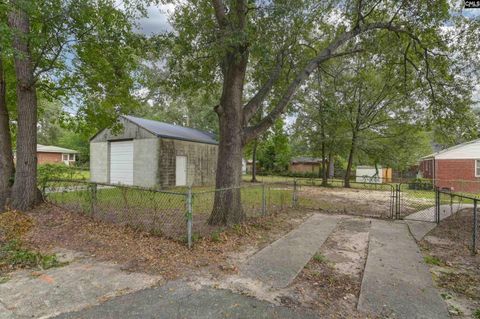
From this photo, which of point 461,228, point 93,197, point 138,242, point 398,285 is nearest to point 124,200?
point 93,197

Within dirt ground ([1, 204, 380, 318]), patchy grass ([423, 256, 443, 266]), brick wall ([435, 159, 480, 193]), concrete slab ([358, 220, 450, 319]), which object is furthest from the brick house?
dirt ground ([1, 204, 380, 318])

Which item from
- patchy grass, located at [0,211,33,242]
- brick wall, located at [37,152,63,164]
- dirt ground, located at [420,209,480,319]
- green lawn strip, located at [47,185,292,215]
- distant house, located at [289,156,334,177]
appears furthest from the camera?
distant house, located at [289,156,334,177]

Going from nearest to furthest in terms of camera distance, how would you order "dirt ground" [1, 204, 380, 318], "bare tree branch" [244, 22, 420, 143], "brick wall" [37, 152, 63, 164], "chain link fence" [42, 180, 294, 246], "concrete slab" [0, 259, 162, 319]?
"concrete slab" [0, 259, 162, 319], "dirt ground" [1, 204, 380, 318], "chain link fence" [42, 180, 294, 246], "bare tree branch" [244, 22, 420, 143], "brick wall" [37, 152, 63, 164]

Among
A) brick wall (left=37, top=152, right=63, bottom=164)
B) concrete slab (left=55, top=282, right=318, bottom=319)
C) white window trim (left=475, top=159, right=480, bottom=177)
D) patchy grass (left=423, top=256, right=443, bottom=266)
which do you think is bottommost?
patchy grass (left=423, top=256, right=443, bottom=266)

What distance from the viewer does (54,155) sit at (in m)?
31.7

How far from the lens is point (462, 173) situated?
19281 millimetres

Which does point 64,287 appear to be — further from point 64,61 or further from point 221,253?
point 64,61

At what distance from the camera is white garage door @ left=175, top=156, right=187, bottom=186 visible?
52.2 ft

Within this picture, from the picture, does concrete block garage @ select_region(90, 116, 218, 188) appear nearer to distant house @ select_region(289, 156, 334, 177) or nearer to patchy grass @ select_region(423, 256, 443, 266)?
patchy grass @ select_region(423, 256, 443, 266)

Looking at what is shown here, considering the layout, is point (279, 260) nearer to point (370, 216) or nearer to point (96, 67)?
point (370, 216)

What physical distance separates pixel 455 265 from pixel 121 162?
1626cm

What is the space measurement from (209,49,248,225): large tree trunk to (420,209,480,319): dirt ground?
3984mm

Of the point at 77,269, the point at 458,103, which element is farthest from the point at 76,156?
the point at 458,103

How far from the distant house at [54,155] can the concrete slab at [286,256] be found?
3032 cm
